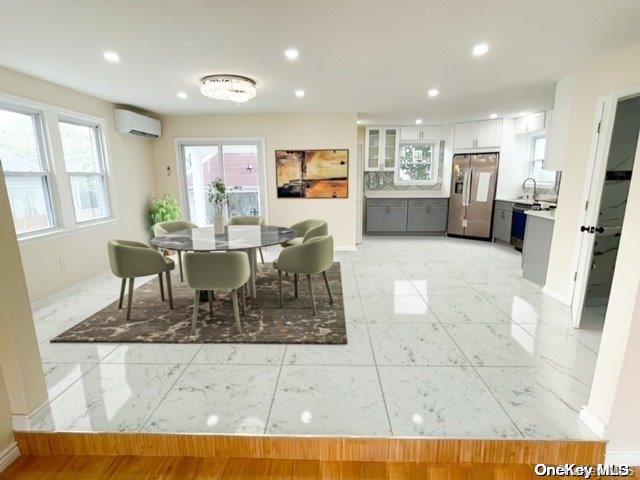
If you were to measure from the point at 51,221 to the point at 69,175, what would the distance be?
616 millimetres

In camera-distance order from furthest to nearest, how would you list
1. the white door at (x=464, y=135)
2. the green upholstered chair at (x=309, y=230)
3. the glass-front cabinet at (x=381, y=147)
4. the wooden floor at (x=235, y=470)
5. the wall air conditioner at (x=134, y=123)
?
the glass-front cabinet at (x=381, y=147), the white door at (x=464, y=135), the wall air conditioner at (x=134, y=123), the green upholstered chair at (x=309, y=230), the wooden floor at (x=235, y=470)

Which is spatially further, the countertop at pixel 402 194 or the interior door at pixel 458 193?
the countertop at pixel 402 194

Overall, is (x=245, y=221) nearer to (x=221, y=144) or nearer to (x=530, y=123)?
(x=221, y=144)

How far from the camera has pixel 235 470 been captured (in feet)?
5.09

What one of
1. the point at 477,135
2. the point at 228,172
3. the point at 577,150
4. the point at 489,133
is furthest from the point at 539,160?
the point at 228,172

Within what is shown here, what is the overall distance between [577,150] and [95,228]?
5.74 meters

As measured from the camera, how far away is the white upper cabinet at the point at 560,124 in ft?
10.9

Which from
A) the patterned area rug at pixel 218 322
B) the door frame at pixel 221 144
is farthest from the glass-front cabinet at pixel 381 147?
the patterned area rug at pixel 218 322

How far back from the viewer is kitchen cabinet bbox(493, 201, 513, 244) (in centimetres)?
574

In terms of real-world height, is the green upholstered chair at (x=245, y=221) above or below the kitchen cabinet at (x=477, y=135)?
below

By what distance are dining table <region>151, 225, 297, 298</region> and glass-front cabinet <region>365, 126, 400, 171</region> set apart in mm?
3831

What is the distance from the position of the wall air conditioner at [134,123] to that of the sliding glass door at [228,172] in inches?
23.5

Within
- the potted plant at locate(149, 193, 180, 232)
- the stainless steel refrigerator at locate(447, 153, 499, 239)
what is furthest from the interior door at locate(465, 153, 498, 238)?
the potted plant at locate(149, 193, 180, 232)

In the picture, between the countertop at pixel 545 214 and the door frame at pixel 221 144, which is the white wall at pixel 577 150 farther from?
the door frame at pixel 221 144
